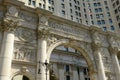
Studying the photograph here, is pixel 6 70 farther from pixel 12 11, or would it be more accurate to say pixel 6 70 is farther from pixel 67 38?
A: pixel 67 38

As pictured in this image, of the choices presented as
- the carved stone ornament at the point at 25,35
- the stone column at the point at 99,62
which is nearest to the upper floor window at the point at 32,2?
the stone column at the point at 99,62

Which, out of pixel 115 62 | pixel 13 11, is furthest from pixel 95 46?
pixel 13 11

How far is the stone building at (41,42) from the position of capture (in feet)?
49.0

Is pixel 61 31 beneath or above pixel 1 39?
above

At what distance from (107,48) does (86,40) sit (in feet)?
14.6

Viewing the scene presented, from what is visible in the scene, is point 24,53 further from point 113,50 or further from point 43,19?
point 113,50

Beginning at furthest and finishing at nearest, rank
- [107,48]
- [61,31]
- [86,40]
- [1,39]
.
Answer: [107,48]
[86,40]
[61,31]
[1,39]

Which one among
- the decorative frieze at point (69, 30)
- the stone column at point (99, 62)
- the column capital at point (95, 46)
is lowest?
the stone column at point (99, 62)

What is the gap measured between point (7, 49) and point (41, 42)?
3.84 meters

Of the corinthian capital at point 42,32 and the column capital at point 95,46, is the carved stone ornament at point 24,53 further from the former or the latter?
the column capital at point 95,46

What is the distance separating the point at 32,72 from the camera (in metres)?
15.6

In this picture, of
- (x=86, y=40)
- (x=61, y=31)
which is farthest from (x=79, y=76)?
(x=61, y=31)

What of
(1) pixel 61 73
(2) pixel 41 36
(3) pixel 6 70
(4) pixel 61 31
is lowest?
(3) pixel 6 70

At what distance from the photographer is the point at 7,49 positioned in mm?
14336
